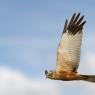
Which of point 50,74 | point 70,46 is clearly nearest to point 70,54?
point 70,46

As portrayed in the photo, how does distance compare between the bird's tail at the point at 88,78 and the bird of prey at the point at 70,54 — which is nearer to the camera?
the bird's tail at the point at 88,78

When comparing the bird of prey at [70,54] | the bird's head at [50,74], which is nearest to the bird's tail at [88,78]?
the bird of prey at [70,54]

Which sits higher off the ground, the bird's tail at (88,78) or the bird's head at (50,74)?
the bird's head at (50,74)

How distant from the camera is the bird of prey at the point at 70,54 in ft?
39.9

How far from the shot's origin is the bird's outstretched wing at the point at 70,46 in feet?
40.9

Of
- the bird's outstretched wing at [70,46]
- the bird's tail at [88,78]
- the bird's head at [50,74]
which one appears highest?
the bird's outstretched wing at [70,46]

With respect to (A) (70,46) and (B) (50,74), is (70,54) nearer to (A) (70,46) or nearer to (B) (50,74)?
(A) (70,46)

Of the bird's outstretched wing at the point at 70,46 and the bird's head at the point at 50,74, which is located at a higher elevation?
the bird's outstretched wing at the point at 70,46

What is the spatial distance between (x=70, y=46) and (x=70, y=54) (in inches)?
20.4

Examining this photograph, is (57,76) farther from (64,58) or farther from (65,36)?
(65,36)

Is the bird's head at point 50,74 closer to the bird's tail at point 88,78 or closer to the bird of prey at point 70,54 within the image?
the bird of prey at point 70,54

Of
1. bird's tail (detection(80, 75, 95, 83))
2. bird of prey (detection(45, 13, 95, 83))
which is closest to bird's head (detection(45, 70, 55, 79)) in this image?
bird of prey (detection(45, 13, 95, 83))

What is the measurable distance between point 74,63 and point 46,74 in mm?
1541

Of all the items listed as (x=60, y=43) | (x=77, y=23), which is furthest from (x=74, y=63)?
(x=77, y=23)
